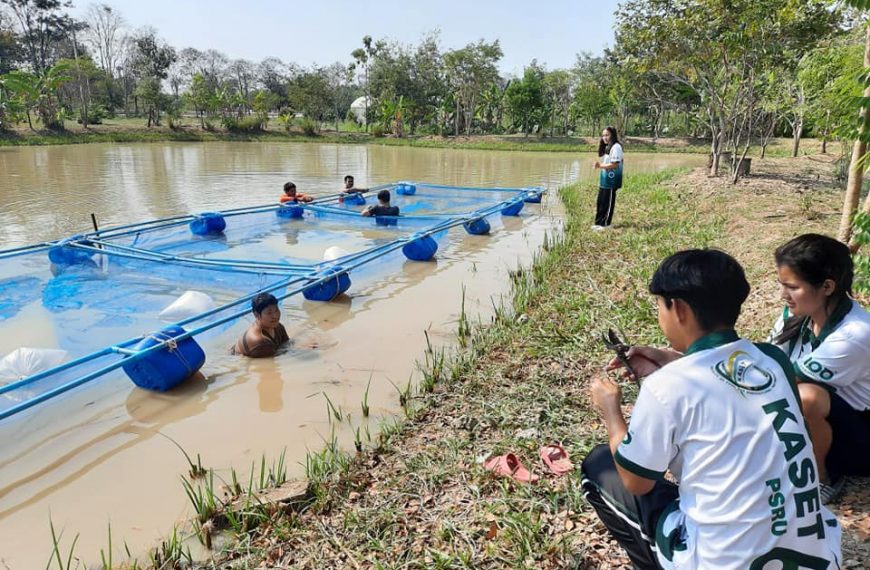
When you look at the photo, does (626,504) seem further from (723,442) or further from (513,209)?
(513,209)

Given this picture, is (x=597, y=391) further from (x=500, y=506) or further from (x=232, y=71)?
(x=232, y=71)

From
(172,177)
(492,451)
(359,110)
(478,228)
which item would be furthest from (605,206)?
(359,110)

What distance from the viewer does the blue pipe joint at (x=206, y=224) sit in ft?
33.5

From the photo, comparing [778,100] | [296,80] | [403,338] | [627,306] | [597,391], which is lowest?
[403,338]

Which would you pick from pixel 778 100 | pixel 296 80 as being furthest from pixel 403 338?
pixel 296 80

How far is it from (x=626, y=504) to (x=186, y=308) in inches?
217

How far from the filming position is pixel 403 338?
239 inches

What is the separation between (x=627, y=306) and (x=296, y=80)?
5387 cm

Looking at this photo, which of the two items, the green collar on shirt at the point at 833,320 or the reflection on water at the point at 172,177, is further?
the reflection on water at the point at 172,177

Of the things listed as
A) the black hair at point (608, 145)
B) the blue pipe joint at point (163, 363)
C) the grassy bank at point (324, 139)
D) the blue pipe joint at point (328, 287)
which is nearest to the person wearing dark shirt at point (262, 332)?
the blue pipe joint at point (163, 363)

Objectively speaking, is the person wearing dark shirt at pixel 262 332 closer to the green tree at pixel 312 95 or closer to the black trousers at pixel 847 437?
the black trousers at pixel 847 437

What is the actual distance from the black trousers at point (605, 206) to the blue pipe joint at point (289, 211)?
19.8ft

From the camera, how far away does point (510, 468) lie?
3240 millimetres

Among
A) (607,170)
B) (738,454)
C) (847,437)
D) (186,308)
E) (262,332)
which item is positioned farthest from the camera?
(607,170)
